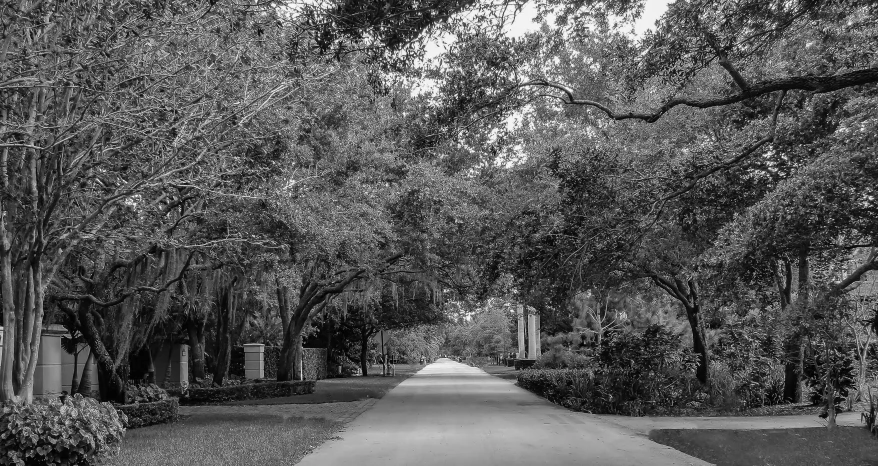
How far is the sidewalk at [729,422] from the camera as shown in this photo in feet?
49.4

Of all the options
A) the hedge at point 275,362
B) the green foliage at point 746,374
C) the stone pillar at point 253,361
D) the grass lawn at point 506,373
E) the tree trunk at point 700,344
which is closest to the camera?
the green foliage at point 746,374

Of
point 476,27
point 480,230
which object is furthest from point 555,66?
point 476,27

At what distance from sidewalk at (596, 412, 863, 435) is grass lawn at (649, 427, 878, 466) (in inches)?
36.7

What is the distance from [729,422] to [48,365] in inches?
611

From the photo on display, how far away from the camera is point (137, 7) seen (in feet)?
27.2

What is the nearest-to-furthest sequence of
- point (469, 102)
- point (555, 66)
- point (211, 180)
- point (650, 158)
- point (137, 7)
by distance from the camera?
point (137, 7) < point (469, 102) < point (211, 180) < point (650, 158) < point (555, 66)

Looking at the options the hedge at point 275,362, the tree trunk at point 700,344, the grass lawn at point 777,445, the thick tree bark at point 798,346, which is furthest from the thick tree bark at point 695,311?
the hedge at point 275,362

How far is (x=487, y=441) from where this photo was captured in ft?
42.9

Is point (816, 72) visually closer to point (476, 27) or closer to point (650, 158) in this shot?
point (650, 158)

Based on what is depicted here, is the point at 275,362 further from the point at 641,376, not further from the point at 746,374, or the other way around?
the point at 746,374

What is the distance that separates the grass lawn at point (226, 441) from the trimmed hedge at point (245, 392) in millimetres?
6216

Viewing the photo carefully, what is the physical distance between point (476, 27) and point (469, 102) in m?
0.98

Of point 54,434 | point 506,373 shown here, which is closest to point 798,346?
point 54,434

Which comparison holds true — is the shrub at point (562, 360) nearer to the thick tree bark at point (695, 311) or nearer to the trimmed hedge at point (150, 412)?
the thick tree bark at point (695, 311)
